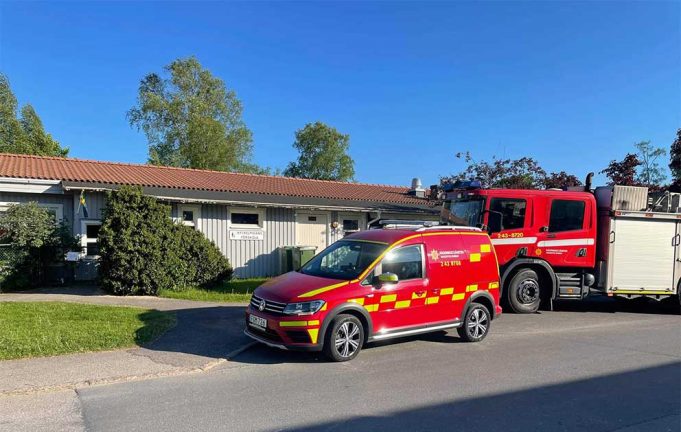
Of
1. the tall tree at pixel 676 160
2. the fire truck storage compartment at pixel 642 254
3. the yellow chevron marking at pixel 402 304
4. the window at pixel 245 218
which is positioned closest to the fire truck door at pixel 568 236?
the fire truck storage compartment at pixel 642 254

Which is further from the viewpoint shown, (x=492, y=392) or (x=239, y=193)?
(x=239, y=193)

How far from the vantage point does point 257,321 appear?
6.69 metres

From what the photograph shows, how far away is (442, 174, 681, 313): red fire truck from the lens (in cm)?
1065

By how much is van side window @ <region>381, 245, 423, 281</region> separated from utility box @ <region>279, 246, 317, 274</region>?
8.33 metres

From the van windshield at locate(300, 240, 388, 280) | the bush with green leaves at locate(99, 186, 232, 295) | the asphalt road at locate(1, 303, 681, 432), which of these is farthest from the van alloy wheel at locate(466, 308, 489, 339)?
the bush with green leaves at locate(99, 186, 232, 295)

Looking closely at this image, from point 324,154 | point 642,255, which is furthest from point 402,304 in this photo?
point 324,154

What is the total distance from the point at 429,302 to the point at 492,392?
2078 millimetres

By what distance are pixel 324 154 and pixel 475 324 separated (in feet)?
134

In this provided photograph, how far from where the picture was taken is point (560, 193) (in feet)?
36.1

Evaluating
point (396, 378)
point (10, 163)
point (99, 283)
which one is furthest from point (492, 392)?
point (10, 163)

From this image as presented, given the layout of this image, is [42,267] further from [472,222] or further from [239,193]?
[472,222]

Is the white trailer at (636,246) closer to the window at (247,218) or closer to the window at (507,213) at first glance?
the window at (507,213)

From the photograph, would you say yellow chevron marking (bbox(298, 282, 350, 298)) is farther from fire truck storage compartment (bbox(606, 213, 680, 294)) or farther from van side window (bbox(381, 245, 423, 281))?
fire truck storage compartment (bbox(606, 213, 680, 294))

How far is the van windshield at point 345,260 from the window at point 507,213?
4320mm
